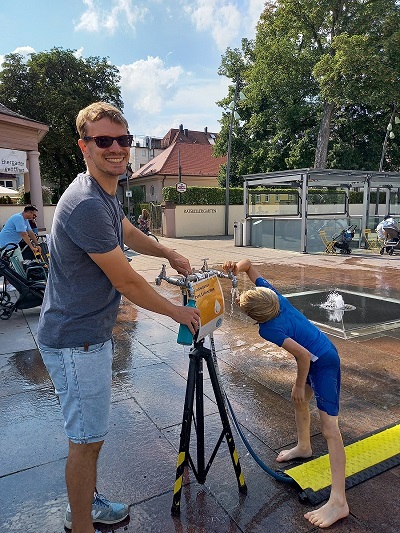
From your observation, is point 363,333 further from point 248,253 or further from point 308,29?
point 308,29

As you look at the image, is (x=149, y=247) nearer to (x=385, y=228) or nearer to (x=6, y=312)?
(x=6, y=312)

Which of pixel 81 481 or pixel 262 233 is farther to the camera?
pixel 262 233

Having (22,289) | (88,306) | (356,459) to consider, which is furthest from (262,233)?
(88,306)

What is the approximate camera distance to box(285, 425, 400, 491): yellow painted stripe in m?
2.37

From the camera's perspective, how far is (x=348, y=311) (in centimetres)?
617

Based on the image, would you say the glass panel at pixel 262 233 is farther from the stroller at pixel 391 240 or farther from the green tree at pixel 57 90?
the green tree at pixel 57 90

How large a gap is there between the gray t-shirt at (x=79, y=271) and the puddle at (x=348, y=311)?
4027mm

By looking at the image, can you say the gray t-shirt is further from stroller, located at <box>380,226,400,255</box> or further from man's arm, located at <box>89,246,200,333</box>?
stroller, located at <box>380,226,400,255</box>

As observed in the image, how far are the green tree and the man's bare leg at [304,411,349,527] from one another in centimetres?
2939

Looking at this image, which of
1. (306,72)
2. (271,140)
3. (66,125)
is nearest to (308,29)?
(306,72)

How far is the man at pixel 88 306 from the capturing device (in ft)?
5.39

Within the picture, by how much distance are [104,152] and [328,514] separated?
2062 millimetres

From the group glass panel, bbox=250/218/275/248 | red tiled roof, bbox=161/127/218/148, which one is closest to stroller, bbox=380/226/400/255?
glass panel, bbox=250/218/275/248

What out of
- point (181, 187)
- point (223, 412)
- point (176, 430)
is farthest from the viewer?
point (181, 187)
